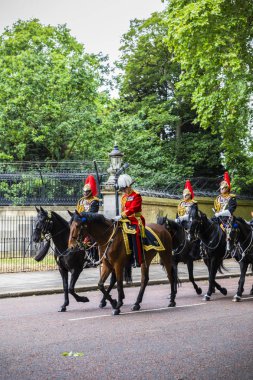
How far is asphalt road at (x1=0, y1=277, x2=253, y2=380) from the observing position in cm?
651

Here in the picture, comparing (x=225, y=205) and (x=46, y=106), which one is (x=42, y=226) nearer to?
(x=225, y=205)

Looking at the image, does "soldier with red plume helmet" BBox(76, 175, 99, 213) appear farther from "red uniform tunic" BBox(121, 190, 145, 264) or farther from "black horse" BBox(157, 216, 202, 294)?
"black horse" BBox(157, 216, 202, 294)

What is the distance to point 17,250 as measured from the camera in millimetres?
24656

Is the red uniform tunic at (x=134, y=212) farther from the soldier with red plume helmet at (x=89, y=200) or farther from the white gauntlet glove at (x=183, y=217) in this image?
the white gauntlet glove at (x=183, y=217)

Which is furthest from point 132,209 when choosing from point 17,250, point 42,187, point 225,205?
point 42,187

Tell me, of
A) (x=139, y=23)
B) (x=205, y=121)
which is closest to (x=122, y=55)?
(x=139, y=23)

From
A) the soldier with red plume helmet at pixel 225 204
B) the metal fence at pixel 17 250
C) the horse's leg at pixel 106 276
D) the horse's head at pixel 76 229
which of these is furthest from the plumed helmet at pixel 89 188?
the metal fence at pixel 17 250

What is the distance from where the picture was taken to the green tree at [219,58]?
24656 millimetres

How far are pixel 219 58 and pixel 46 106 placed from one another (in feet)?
30.2

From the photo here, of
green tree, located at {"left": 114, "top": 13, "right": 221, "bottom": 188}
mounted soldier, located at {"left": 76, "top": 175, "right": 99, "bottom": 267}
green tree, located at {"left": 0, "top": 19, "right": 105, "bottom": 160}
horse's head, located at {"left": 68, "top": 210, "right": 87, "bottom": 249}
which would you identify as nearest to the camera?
horse's head, located at {"left": 68, "top": 210, "right": 87, "bottom": 249}

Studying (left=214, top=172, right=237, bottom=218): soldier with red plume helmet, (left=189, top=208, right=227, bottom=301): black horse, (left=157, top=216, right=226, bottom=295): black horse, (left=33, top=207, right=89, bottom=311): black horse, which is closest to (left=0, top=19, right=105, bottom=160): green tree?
(left=157, top=216, right=226, bottom=295): black horse

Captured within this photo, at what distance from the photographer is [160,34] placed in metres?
39.8

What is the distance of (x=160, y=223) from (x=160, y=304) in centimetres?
226

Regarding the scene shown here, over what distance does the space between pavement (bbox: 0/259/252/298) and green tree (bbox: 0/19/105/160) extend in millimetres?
10922
